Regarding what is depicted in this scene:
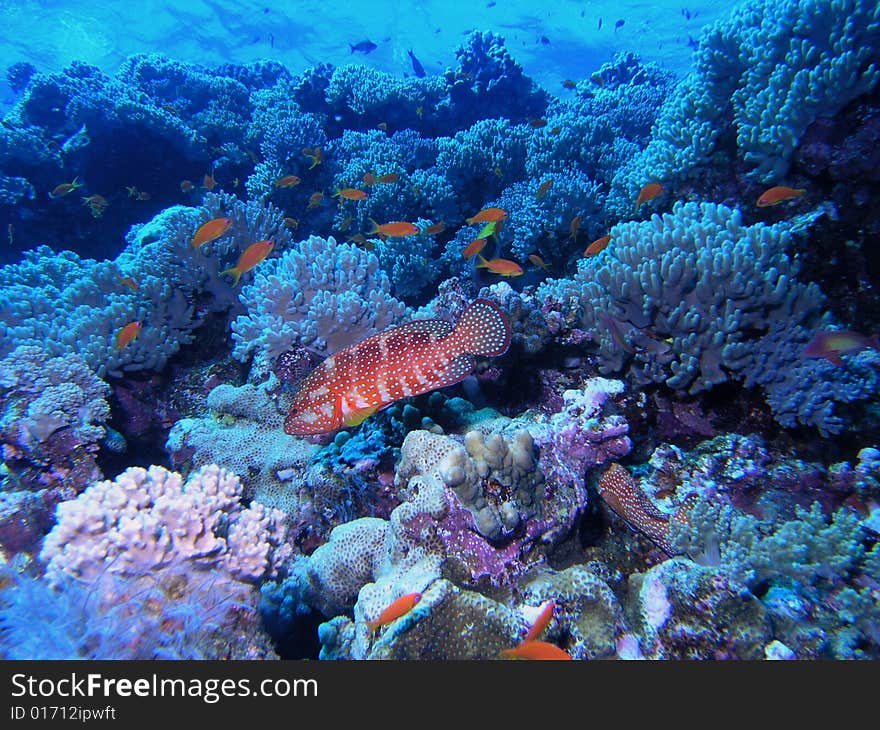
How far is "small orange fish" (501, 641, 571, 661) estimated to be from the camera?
205 centimetres

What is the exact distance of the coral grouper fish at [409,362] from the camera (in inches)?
120

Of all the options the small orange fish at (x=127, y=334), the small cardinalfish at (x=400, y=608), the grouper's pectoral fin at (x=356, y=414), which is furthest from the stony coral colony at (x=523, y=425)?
the grouper's pectoral fin at (x=356, y=414)

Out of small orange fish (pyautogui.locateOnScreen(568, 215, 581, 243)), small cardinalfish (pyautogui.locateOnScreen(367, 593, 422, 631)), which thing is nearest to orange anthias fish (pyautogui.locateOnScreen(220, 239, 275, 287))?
small cardinalfish (pyautogui.locateOnScreen(367, 593, 422, 631))

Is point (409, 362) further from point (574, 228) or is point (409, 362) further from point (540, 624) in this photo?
point (574, 228)

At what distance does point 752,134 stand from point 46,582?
305 inches

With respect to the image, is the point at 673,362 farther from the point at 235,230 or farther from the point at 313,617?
A: the point at 235,230

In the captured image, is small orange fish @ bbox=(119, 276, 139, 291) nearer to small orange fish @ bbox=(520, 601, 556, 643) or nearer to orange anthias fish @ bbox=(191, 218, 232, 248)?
orange anthias fish @ bbox=(191, 218, 232, 248)

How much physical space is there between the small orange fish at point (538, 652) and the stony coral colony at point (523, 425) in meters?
0.18

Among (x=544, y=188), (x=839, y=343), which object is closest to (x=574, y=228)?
(x=544, y=188)

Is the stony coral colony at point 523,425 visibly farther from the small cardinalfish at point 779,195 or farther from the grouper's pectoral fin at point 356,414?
the grouper's pectoral fin at point 356,414

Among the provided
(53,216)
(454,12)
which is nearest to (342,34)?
(454,12)

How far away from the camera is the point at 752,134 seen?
5312mm

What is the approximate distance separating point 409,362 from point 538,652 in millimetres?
1848

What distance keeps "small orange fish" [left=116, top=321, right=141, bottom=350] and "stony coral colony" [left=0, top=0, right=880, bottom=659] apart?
123mm
